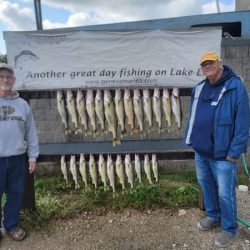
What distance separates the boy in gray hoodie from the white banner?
0.70 m

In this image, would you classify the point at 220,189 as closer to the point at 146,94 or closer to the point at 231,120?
the point at 231,120

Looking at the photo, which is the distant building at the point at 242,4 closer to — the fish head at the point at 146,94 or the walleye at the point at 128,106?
the fish head at the point at 146,94

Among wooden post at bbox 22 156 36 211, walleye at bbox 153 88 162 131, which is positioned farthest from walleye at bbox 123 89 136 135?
wooden post at bbox 22 156 36 211

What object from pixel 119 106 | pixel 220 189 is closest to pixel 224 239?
pixel 220 189

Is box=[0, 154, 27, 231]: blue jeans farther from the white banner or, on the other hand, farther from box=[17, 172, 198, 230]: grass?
the white banner

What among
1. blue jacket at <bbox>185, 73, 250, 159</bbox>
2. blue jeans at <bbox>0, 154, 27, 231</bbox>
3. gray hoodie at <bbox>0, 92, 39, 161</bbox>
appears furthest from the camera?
blue jeans at <bbox>0, 154, 27, 231</bbox>

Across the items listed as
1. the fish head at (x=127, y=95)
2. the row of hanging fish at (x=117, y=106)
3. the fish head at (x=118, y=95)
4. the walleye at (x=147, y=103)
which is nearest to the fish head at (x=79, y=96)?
the row of hanging fish at (x=117, y=106)

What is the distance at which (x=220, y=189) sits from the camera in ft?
12.0

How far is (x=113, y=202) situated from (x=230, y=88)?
238 cm

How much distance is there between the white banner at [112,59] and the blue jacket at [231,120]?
95cm

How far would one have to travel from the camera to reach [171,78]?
4.32 metres

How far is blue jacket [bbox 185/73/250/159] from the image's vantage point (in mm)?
3326

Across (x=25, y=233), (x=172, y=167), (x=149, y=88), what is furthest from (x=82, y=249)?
(x=172, y=167)

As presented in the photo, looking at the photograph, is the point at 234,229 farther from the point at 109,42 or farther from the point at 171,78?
the point at 109,42
